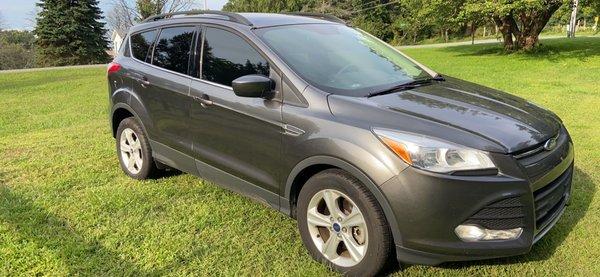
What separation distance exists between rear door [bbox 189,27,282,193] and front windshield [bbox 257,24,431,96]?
0.23 metres

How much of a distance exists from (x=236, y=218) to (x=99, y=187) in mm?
1680

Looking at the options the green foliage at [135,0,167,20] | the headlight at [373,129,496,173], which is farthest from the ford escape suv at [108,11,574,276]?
the green foliage at [135,0,167,20]

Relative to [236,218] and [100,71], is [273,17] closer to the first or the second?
[236,218]

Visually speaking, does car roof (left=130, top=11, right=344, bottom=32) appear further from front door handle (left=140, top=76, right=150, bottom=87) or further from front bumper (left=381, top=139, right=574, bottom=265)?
front bumper (left=381, top=139, right=574, bottom=265)

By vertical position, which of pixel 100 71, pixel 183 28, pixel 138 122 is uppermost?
pixel 183 28

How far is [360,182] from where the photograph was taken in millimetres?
2959

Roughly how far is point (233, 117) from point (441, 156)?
5.25ft

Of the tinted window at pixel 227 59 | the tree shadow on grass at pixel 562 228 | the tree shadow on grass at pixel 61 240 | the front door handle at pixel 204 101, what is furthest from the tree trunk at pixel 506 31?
the tree shadow on grass at pixel 61 240

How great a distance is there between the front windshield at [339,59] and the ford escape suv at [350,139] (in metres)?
0.02

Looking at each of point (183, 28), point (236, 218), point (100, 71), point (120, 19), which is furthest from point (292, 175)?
point (120, 19)

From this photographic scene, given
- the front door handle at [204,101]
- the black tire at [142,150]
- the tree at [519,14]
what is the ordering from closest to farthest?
the front door handle at [204,101]
the black tire at [142,150]
the tree at [519,14]

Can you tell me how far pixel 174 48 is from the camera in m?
4.49

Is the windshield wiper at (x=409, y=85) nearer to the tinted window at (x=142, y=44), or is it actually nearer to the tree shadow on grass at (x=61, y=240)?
the tree shadow on grass at (x=61, y=240)

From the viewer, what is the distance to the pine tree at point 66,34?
38.2m
